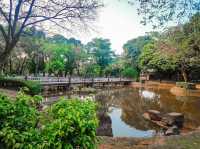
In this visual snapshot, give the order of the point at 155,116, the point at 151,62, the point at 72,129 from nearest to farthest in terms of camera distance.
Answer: the point at 72,129 < the point at 155,116 < the point at 151,62

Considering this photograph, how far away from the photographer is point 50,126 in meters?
3.67

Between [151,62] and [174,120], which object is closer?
[174,120]

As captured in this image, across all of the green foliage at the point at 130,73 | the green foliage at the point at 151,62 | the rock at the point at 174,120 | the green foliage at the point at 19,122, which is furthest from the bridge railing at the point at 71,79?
the green foliage at the point at 19,122

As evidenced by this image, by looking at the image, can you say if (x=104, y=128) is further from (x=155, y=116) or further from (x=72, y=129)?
(x=72, y=129)

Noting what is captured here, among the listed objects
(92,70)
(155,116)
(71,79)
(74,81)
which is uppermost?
(92,70)

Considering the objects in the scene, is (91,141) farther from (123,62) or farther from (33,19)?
(123,62)

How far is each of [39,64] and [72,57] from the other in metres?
5.59

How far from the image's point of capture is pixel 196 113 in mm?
22781

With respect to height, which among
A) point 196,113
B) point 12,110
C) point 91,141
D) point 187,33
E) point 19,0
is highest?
point 19,0

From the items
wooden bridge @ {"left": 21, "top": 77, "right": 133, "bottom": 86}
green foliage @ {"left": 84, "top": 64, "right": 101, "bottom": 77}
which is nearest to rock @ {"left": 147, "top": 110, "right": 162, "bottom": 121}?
wooden bridge @ {"left": 21, "top": 77, "right": 133, "bottom": 86}

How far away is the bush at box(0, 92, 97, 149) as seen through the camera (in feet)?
11.6

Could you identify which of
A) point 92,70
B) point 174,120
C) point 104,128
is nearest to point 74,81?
point 92,70

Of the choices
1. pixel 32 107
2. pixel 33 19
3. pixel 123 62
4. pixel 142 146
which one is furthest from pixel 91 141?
pixel 123 62

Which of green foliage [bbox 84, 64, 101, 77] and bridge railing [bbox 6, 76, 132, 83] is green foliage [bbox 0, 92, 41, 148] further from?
green foliage [bbox 84, 64, 101, 77]
